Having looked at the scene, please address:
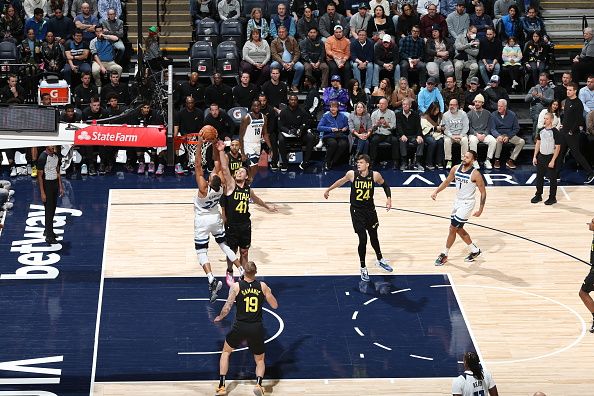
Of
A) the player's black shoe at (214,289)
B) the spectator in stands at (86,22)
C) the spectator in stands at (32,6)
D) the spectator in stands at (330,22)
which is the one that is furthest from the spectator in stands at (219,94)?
the player's black shoe at (214,289)

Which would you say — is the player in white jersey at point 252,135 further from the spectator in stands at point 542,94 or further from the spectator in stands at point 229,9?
the spectator in stands at point 542,94

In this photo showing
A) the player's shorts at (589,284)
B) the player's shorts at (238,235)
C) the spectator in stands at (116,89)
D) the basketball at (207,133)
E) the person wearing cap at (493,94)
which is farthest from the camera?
the person wearing cap at (493,94)

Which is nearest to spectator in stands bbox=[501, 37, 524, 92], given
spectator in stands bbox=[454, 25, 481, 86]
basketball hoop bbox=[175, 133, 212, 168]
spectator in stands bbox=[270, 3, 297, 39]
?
spectator in stands bbox=[454, 25, 481, 86]

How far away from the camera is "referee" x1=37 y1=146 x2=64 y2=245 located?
20281mm

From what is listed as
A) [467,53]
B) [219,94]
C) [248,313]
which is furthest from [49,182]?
[467,53]

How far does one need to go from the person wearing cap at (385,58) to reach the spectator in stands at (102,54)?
231 inches

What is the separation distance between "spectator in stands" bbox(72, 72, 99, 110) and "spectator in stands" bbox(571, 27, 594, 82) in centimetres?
1098

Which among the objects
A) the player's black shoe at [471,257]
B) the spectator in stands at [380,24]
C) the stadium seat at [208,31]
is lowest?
the player's black shoe at [471,257]

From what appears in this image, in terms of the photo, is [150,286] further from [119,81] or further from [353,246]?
[119,81]

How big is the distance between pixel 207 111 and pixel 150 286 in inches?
293

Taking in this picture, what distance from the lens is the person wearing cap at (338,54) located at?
88.4 feet

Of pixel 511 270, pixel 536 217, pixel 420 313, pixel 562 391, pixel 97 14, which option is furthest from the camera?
pixel 97 14

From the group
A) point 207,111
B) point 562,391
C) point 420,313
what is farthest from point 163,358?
point 207,111

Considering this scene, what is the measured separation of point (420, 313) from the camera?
59.4ft
